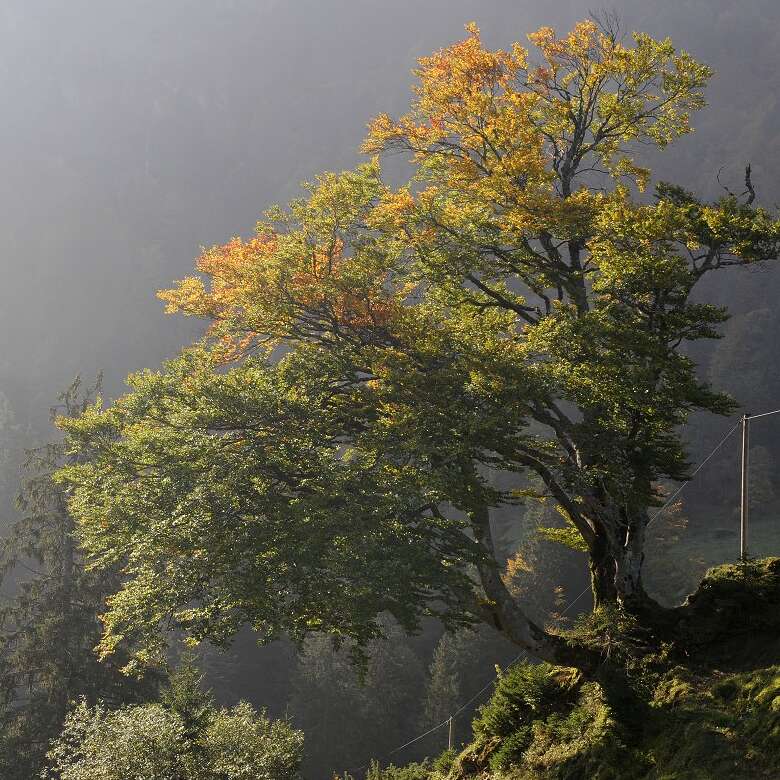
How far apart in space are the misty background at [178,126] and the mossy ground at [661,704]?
9664 centimetres

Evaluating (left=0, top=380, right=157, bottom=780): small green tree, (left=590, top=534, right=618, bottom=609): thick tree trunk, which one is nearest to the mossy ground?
(left=590, top=534, right=618, bottom=609): thick tree trunk

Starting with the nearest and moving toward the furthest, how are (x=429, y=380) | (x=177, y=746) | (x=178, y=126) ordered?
(x=429, y=380)
(x=177, y=746)
(x=178, y=126)

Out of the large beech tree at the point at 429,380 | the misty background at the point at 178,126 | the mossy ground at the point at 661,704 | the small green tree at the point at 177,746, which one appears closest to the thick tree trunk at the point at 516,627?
the large beech tree at the point at 429,380

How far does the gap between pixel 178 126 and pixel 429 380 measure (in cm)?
18302

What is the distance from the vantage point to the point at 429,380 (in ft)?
43.5

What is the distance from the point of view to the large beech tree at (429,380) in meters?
12.0

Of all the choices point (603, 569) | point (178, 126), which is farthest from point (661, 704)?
point (178, 126)

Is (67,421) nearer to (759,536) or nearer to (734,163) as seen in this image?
(759,536)

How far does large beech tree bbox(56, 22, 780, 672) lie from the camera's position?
11953mm

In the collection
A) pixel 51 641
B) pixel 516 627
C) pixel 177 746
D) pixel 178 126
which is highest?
pixel 178 126

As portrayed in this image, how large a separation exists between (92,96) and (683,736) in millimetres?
207808

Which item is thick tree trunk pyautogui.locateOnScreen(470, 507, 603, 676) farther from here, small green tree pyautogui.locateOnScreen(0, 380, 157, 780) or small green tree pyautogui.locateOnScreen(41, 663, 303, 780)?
small green tree pyautogui.locateOnScreen(0, 380, 157, 780)

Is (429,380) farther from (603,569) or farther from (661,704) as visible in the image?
(661,704)

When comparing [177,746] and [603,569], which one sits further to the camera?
[177,746]
